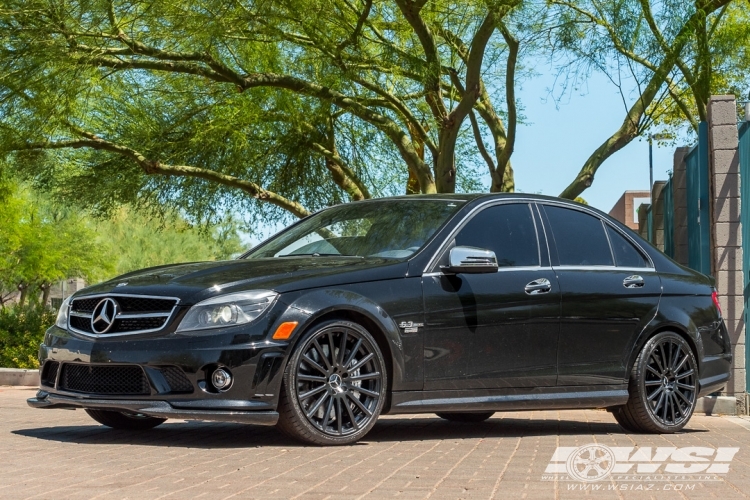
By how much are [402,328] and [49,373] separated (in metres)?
2.35

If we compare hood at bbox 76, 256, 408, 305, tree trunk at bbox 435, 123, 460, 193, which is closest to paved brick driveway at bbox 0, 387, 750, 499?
hood at bbox 76, 256, 408, 305

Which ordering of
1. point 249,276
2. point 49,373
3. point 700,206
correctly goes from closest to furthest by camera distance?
point 249,276 < point 49,373 < point 700,206

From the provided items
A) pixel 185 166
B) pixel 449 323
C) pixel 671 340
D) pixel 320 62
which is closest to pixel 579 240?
pixel 671 340

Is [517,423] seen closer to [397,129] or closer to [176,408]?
[176,408]

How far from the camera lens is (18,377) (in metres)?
15.7

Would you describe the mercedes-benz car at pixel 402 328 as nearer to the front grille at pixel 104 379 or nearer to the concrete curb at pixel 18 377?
the front grille at pixel 104 379

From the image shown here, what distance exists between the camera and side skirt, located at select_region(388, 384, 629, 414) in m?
7.72

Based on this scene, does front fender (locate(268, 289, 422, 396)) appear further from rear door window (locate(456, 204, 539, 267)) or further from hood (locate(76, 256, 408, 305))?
rear door window (locate(456, 204, 539, 267))

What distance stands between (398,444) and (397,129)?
10987 millimetres

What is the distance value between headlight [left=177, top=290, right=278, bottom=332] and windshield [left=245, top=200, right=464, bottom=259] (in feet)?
3.96

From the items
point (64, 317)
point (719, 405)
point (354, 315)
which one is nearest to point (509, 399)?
point (354, 315)

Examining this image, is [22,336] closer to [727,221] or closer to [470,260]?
[727,221]

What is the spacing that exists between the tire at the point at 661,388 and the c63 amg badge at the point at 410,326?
2.15 meters

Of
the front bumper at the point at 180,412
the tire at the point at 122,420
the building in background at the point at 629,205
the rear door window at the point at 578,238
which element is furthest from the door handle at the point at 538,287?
the building in background at the point at 629,205
